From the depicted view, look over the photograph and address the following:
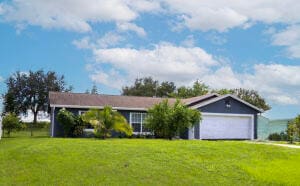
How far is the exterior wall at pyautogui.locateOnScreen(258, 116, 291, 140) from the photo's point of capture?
39.4 m

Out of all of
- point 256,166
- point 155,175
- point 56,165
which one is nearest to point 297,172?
point 256,166

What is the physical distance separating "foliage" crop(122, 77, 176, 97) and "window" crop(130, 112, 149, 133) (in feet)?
111

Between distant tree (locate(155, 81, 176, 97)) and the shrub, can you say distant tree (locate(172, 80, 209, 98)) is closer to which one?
distant tree (locate(155, 81, 176, 97))

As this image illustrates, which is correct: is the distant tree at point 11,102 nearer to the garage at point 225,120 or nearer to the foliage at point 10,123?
the foliage at point 10,123

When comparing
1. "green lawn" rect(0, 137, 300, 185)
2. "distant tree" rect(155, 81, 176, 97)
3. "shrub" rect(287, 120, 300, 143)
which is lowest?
"green lawn" rect(0, 137, 300, 185)

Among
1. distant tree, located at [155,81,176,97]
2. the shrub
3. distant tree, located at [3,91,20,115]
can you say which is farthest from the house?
distant tree, located at [155,81,176,97]

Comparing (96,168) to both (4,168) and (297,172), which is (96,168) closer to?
(4,168)

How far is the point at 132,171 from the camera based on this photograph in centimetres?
1436

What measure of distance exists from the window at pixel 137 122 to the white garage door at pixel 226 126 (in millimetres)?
4684

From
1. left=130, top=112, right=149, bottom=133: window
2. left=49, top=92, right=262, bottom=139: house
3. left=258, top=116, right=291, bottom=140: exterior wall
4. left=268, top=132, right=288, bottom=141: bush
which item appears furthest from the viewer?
left=258, top=116, right=291, bottom=140: exterior wall

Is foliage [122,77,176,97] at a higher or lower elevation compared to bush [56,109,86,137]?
higher

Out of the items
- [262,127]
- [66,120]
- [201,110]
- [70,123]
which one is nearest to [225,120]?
[201,110]

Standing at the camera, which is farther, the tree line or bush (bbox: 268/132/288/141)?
the tree line

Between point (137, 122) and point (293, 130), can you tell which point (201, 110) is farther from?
point (293, 130)
